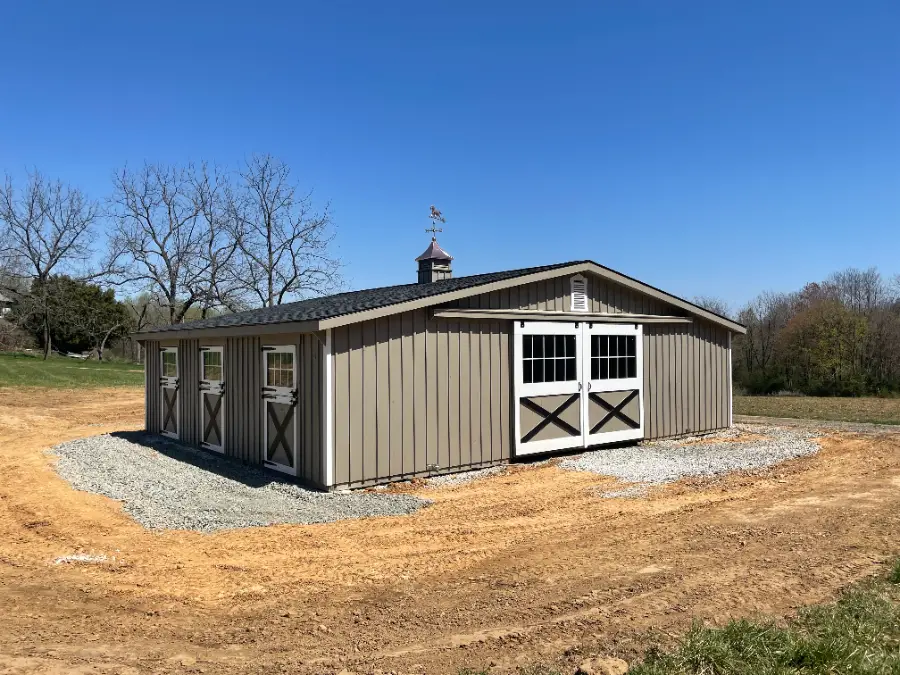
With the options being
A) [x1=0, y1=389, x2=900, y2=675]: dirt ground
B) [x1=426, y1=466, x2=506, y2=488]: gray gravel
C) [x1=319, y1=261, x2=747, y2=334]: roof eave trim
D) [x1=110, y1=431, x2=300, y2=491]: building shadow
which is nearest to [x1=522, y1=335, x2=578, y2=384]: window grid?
[x1=319, y1=261, x2=747, y2=334]: roof eave trim

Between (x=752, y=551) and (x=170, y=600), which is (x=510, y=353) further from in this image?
(x=170, y=600)

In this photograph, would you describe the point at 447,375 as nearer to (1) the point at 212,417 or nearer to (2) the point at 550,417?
(2) the point at 550,417

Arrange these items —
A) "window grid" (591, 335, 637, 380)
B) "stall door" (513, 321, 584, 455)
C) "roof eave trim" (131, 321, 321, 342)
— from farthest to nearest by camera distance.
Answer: "window grid" (591, 335, 637, 380)
"stall door" (513, 321, 584, 455)
"roof eave trim" (131, 321, 321, 342)

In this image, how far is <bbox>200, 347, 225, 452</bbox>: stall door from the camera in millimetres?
11195

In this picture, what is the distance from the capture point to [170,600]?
4.67 meters

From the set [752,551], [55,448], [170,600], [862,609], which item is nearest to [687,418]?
[752,551]

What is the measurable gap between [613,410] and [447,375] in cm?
360

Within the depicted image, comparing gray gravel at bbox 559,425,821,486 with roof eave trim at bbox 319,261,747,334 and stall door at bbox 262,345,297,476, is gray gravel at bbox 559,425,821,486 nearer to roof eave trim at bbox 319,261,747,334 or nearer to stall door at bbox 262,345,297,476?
roof eave trim at bbox 319,261,747,334

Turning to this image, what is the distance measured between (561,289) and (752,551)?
5973mm

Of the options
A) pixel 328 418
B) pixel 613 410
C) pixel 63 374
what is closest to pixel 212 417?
pixel 328 418

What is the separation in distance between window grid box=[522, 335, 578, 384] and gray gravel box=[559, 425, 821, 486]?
139cm

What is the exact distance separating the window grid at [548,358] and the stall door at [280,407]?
3.65 meters

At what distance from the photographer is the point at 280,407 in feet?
30.9

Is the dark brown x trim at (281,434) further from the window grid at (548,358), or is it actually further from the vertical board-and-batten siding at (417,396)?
the window grid at (548,358)
